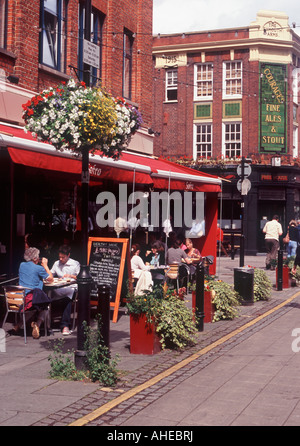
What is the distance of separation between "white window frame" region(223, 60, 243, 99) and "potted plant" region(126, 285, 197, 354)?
26678 millimetres

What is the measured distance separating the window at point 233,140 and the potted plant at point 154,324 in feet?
84.2

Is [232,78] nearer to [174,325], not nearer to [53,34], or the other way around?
[53,34]

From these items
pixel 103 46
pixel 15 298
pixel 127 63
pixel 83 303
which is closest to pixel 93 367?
pixel 83 303

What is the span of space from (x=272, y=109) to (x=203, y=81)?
4106 mm

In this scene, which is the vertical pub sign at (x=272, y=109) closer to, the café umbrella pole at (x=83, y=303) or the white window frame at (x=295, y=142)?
the white window frame at (x=295, y=142)

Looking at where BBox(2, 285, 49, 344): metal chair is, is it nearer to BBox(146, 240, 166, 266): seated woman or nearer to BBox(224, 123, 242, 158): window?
BBox(146, 240, 166, 266): seated woman

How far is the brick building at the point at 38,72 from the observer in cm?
1268

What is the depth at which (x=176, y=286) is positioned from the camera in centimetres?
1473

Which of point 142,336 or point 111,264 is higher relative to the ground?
point 111,264

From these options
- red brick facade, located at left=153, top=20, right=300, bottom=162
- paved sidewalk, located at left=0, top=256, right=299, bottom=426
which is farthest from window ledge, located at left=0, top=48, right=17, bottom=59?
red brick facade, located at left=153, top=20, right=300, bottom=162

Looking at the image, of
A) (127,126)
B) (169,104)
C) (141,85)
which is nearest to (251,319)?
(127,126)

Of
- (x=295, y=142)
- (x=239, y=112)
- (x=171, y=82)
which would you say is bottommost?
(x=295, y=142)

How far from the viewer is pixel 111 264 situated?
1163 centimetres

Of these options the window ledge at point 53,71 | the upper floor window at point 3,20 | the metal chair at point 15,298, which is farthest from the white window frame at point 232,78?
the metal chair at point 15,298
